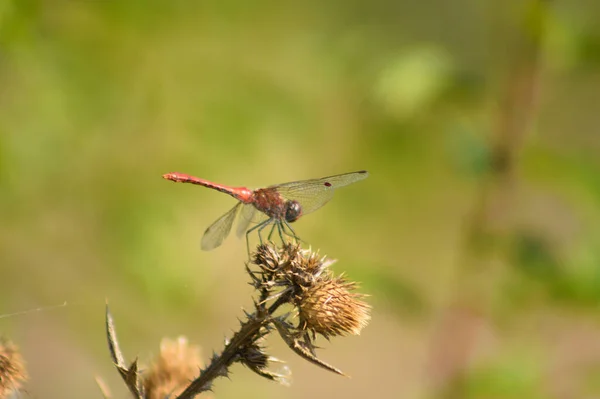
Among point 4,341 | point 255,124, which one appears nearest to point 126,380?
point 4,341

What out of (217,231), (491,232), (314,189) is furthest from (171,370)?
(491,232)

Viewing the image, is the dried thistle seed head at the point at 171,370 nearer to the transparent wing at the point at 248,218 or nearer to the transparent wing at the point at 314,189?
the transparent wing at the point at 248,218

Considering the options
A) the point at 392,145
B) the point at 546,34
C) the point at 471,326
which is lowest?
the point at 471,326

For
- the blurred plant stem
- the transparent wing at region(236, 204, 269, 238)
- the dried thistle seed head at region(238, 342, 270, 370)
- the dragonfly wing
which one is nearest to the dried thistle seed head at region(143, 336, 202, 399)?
the dried thistle seed head at region(238, 342, 270, 370)

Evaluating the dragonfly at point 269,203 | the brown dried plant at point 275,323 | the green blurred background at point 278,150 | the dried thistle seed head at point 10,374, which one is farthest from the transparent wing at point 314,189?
the dried thistle seed head at point 10,374

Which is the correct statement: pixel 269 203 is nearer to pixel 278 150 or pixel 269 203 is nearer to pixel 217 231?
pixel 217 231

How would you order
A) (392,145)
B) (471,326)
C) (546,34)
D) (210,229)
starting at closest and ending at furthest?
(210,229)
(546,34)
(471,326)
(392,145)

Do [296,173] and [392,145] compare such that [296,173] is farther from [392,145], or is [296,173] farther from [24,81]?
[24,81]
